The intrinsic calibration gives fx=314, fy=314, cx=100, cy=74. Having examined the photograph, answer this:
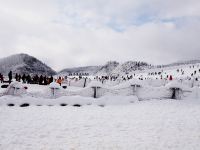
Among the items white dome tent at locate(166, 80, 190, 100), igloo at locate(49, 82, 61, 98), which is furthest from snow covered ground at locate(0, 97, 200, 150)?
white dome tent at locate(166, 80, 190, 100)

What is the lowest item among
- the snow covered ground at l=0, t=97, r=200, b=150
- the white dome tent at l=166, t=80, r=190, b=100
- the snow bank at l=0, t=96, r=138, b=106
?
the snow covered ground at l=0, t=97, r=200, b=150

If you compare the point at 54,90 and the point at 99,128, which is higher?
the point at 54,90

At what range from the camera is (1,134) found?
8773 millimetres

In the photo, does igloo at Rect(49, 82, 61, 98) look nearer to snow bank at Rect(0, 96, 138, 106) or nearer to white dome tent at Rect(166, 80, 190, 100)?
snow bank at Rect(0, 96, 138, 106)

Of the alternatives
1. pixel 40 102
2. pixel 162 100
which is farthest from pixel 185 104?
pixel 40 102

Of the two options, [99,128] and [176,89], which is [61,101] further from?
[176,89]

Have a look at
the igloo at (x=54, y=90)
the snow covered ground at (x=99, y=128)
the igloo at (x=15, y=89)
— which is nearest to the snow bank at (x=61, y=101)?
the igloo at (x=15, y=89)

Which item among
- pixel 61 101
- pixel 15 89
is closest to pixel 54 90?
pixel 61 101

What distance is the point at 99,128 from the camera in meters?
9.66

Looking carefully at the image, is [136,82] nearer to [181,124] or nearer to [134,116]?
[134,116]

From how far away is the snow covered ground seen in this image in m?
8.02

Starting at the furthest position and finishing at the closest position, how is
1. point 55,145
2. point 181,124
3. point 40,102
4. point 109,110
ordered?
point 40,102, point 109,110, point 181,124, point 55,145

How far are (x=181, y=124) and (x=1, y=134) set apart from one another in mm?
5713

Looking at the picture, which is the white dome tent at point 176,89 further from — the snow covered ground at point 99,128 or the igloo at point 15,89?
the igloo at point 15,89
